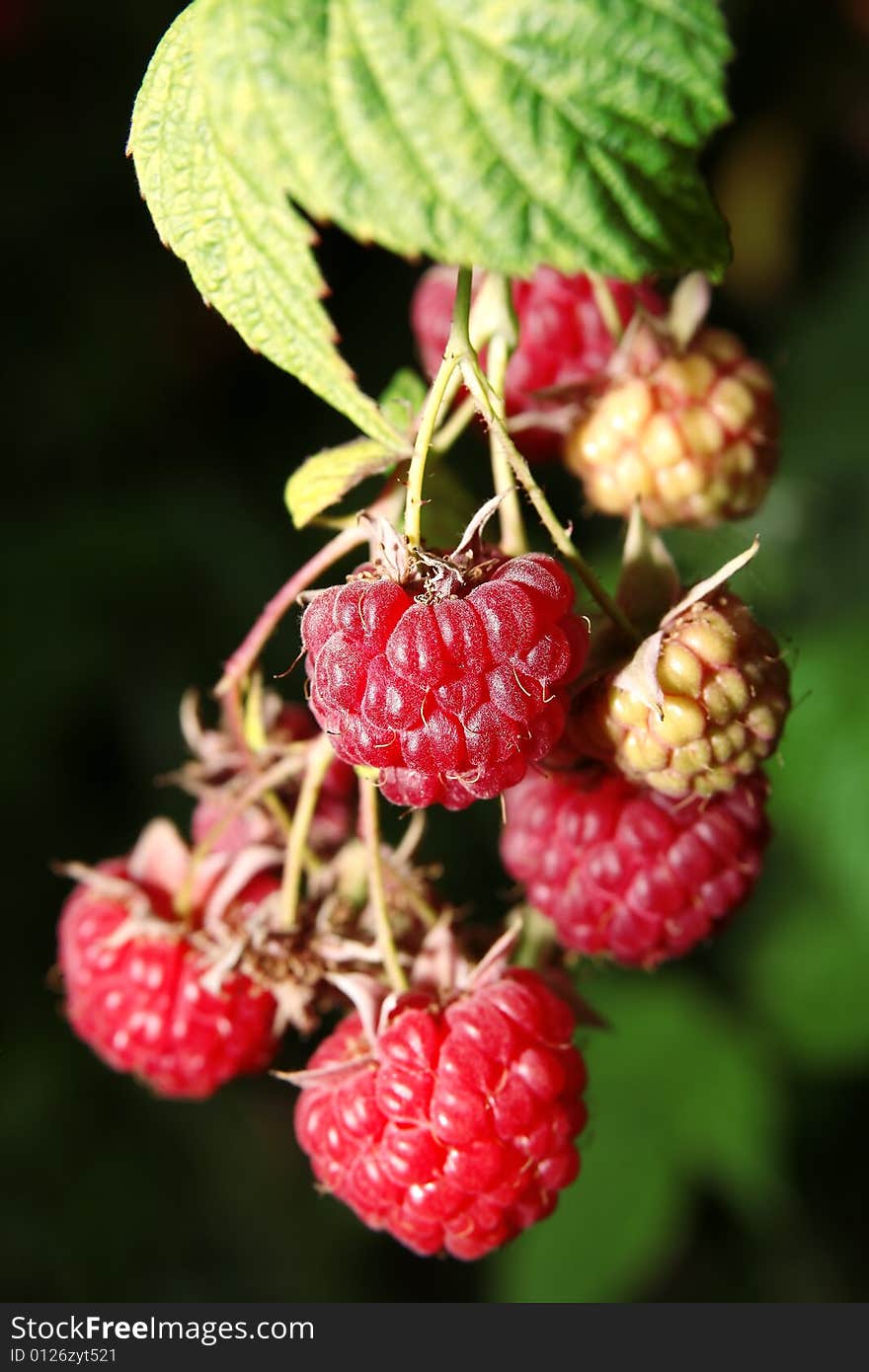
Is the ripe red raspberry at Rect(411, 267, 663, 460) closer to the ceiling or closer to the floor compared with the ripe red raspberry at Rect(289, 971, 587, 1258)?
closer to the ceiling

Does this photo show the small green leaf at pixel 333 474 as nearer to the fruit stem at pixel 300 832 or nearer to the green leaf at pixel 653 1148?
the fruit stem at pixel 300 832

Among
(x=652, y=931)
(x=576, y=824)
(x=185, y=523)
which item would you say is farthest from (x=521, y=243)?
(x=185, y=523)

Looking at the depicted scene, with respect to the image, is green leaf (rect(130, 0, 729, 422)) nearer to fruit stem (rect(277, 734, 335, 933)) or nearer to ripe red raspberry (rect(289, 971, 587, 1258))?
fruit stem (rect(277, 734, 335, 933))

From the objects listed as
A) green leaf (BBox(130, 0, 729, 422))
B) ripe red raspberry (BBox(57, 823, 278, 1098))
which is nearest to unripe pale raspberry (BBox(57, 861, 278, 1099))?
ripe red raspberry (BBox(57, 823, 278, 1098))

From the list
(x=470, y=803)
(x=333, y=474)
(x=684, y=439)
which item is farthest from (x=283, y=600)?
(x=684, y=439)

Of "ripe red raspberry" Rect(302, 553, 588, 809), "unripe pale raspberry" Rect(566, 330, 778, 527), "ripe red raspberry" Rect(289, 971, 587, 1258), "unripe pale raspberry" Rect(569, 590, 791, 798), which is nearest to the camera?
"ripe red raspberry" Rect(302, 553, 588, 809)

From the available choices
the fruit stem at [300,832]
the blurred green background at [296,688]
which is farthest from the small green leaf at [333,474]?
the blurred green background at [296,688]

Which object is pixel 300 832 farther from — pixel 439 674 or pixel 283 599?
pixel 439 674
